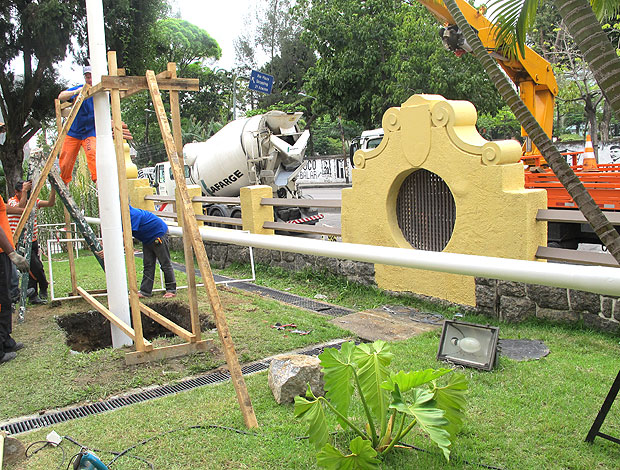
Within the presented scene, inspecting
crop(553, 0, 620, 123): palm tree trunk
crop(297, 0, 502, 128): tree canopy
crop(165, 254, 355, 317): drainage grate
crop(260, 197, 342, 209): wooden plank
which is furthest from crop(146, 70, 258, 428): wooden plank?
crop(297, 0, 502, 128): tree canopy

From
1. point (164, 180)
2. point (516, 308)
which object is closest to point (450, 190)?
point (516, 308)

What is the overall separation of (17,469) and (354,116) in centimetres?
2641

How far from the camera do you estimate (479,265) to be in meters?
3.31

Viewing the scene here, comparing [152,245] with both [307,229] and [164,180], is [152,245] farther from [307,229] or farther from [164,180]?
[164,180]

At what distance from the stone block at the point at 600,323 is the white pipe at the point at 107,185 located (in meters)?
4.40

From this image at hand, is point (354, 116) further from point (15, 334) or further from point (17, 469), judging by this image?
point (17, 469)

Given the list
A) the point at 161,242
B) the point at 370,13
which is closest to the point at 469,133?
the point at 161,242

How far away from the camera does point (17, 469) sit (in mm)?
3049

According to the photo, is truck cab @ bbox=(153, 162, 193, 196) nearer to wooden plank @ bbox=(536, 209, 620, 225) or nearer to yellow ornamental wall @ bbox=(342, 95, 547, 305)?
yellow ornamental wall @ bbox=(342, 95, 547, 305)

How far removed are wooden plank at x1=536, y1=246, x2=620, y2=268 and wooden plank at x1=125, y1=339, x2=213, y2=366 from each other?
11.2 feet

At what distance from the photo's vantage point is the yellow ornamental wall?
581 cm

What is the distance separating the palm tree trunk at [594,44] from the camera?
245 cm

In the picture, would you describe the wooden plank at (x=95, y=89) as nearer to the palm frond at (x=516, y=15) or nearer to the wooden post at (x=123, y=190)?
the wooden post at (x=123, y=190)

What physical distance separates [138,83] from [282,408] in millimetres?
2846
